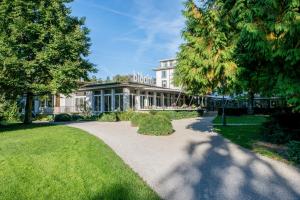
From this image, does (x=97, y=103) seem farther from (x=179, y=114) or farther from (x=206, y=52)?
(x=206, y=52)

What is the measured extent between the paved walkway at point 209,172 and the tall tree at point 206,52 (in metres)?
2.73

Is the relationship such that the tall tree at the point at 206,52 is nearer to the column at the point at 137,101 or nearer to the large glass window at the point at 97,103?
the column at the point at 137,101

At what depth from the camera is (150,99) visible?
1692 inches

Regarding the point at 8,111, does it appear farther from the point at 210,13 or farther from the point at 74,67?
the point at 210,13

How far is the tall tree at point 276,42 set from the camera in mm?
7934

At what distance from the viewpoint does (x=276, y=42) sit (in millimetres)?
8398

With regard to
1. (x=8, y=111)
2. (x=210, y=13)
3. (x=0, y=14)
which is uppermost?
(x=0, y=14)

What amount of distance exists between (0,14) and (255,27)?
788 inches

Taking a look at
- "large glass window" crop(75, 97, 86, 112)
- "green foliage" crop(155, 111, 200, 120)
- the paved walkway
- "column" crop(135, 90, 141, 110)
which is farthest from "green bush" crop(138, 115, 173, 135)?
"large glass window" crop(75, 97, 86, 112)

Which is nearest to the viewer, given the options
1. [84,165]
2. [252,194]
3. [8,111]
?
[252,194]

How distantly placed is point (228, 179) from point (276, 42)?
4.17 meters

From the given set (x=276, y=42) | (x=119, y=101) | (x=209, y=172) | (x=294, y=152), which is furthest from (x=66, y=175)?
(x=119, y=101)

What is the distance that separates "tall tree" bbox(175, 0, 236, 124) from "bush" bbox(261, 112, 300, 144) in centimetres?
356

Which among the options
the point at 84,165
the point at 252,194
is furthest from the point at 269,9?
the point at 84,165
